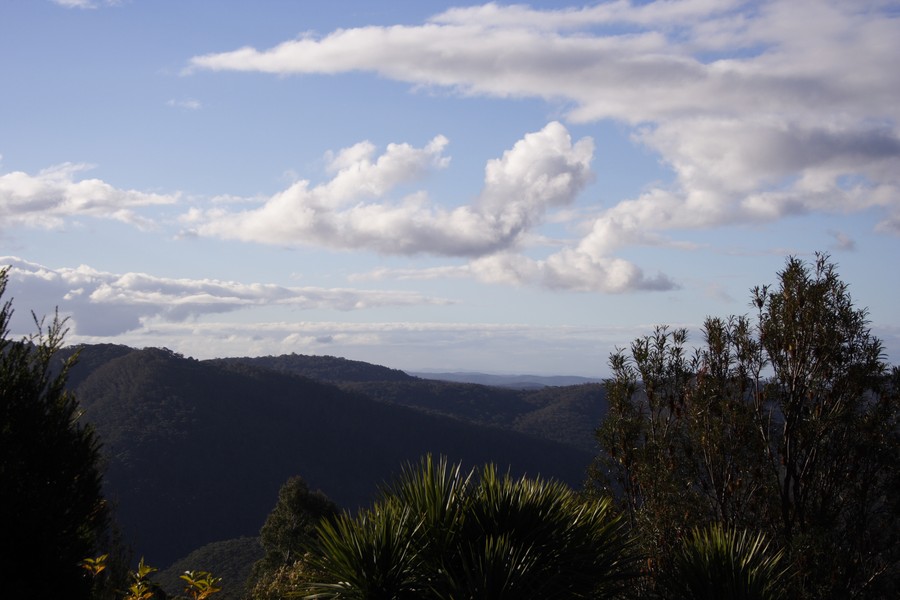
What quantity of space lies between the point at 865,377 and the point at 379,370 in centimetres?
14914

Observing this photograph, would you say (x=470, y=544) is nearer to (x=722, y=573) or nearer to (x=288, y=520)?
(x=722, y=573)

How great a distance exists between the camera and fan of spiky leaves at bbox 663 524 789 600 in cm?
763

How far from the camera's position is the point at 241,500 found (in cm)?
8050

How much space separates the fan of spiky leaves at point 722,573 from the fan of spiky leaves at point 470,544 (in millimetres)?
565

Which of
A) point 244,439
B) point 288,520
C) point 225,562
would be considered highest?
point 288,520

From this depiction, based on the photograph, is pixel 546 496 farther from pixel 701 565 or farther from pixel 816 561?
pixel 816 561

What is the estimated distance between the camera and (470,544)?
7.45 meters

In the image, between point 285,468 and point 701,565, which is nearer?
point 701,565

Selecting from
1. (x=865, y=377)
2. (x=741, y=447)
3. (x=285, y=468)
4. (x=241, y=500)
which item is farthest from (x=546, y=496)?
(x=285, y=468)

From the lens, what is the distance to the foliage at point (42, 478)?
7.39 m

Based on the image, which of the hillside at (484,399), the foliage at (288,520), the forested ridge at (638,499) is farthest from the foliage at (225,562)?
the hillside at (484,399)

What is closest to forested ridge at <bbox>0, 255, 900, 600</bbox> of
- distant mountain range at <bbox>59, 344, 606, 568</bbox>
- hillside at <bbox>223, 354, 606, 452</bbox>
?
distant mountain range at <bbox>59, 344, 606, 568</bbox>

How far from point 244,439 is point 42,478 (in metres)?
86.2

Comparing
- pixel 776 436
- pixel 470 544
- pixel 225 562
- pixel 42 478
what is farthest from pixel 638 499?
pixel 225 562
